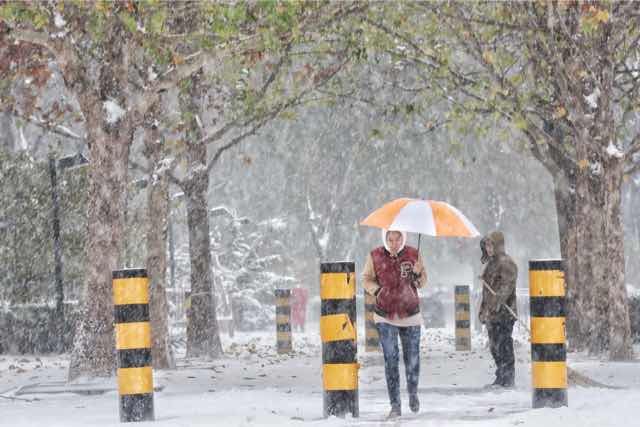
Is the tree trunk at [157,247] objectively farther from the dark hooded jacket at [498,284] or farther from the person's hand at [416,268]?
the person's hand at [416,268]

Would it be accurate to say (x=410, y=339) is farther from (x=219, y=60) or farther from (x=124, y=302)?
(x=219, y=60)

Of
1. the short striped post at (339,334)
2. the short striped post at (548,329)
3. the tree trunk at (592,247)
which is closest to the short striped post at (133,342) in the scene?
the short striped post at (339,334)

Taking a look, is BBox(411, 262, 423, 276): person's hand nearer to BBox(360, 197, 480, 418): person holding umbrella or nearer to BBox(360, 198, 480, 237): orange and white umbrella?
BBox(360, 197, 480, 418): person holding umbrella

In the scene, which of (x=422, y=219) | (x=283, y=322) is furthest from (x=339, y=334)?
(x=283, y=322)

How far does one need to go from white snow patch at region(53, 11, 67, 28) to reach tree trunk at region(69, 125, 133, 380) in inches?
40.5

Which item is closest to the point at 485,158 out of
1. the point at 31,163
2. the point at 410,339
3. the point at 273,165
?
the point at 273,165

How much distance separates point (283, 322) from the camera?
22797 mm

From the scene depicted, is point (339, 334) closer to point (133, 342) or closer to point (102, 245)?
point (133, 342)

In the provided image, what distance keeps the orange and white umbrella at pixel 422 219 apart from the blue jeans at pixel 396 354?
714 millimetres

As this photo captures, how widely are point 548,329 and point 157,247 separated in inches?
353

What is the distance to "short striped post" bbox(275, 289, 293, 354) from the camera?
22531mm

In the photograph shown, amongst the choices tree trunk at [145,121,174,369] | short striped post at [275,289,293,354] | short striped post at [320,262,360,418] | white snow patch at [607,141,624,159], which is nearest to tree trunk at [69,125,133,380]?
tree trunk at [145,121,174,369]

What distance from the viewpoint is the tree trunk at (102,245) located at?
14.1 meters

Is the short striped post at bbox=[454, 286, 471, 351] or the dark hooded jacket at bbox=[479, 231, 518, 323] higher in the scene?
the dark hooded jacket at bbox=[479, 231, 518, 323]
